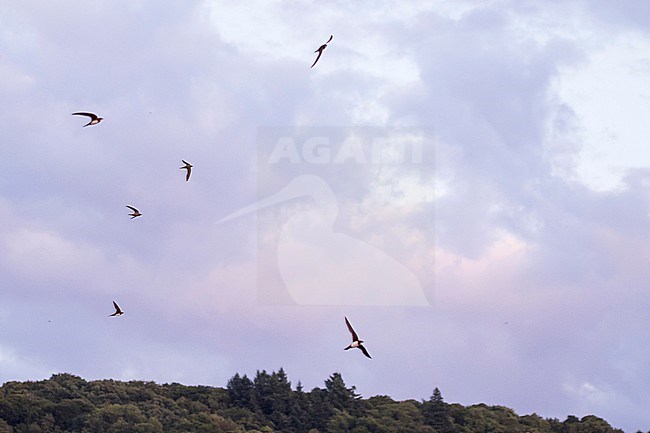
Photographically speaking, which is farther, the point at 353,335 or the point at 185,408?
the point at 185,408

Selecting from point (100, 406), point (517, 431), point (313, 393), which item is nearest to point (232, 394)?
point (313, 393)

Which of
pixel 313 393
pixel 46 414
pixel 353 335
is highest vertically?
pixel 313 393

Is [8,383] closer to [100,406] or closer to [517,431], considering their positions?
[100,406]

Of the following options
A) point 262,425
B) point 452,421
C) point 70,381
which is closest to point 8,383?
point 70,381

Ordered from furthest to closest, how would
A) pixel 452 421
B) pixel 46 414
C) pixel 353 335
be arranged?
pixel 452 421
pixel 46 414
pixel 353 335

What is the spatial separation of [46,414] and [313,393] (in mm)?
30523

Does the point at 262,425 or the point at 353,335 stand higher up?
the point at 262,425

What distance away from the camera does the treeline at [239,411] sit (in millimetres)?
129125

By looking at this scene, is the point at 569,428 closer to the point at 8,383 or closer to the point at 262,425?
the point at 262,425

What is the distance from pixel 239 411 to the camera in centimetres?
14038

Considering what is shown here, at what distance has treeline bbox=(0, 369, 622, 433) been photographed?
12912 centimetres

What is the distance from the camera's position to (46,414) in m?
130

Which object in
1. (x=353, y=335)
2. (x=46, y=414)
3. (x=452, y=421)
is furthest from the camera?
(x=452, y=421)

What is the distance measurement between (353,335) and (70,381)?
308 feet
